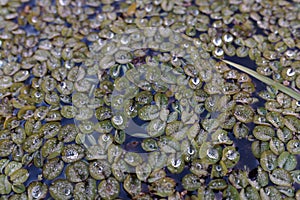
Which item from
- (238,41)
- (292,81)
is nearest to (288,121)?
(292,81)

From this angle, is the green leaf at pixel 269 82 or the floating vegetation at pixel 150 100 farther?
the green leaf at pixel 269 82

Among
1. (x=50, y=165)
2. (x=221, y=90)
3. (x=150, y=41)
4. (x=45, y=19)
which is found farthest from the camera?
(x=45, y=19)

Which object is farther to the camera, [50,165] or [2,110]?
[2,110]

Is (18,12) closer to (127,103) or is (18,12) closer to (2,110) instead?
(2,110)

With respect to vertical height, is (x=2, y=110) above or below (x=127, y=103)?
below

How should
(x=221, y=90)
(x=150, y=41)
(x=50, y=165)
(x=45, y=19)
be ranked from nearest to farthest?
1. (x=50, y=165)
2. (x=221, y=90)
3. (x=150, y=41)
4. (x=45, y=19)

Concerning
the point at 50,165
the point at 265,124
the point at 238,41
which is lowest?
the point at 50,165

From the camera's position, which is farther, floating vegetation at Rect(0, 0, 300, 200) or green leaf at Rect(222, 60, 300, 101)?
green leaf at Rect(222, 60, 300, 101)
